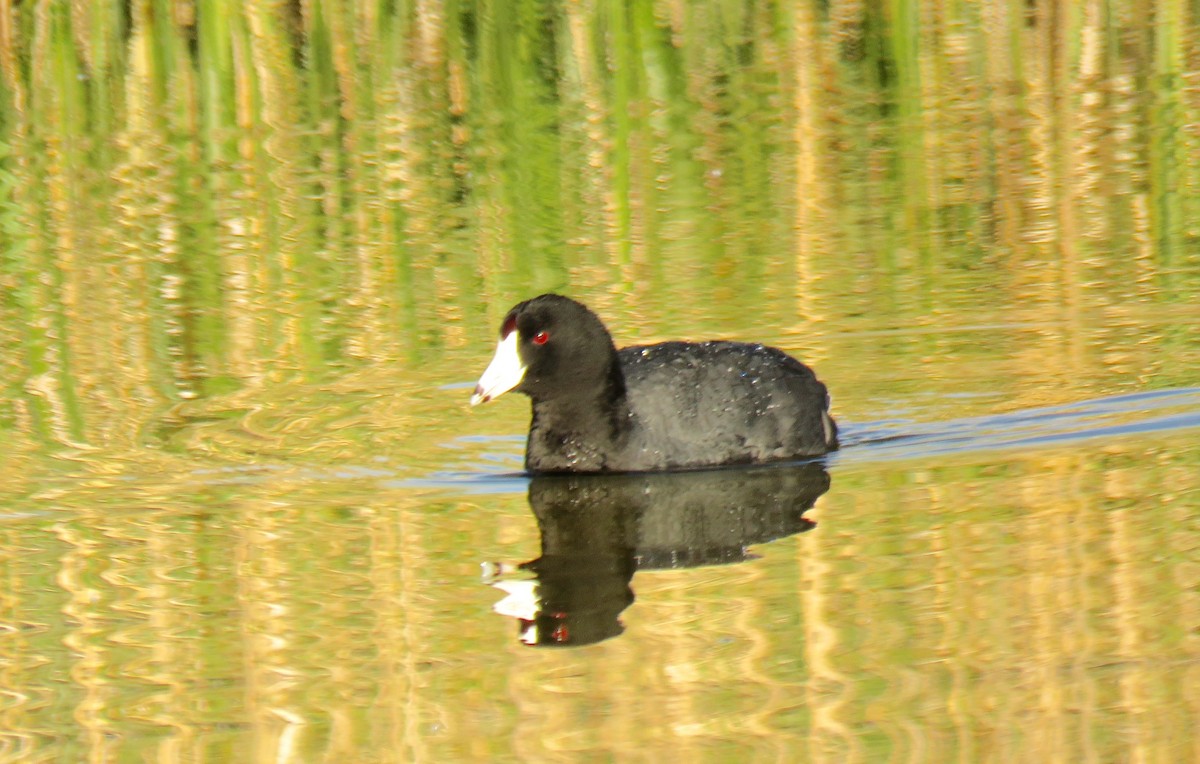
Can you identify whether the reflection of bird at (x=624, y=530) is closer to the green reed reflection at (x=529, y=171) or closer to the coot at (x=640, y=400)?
the coot at (x=640, y=400)

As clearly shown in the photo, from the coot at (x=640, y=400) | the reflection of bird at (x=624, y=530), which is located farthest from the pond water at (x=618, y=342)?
the coot at (x=640, y=400)

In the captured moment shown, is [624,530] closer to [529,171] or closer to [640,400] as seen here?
[640,400]

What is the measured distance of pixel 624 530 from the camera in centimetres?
593

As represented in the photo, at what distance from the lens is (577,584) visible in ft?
17.4

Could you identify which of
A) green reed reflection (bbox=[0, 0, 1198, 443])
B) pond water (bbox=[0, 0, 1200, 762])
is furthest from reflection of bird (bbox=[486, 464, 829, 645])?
green reed reflection (bbox=[0, 0, 1198, 443])

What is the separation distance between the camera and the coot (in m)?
6.75

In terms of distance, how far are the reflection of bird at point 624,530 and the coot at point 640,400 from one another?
0.30ft

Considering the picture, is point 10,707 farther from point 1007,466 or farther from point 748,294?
point 748,294

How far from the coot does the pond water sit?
6.3 inches

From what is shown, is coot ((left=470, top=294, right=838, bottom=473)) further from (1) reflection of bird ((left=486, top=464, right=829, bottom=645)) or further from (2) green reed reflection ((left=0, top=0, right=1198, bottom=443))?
(2) green reed reflection ((left=0, top=0, right=1198, bottom=443))

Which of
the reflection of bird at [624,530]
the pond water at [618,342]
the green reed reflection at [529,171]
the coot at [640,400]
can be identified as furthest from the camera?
the green reed reflection at [529,171]

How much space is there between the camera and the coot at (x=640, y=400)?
22.2 ft

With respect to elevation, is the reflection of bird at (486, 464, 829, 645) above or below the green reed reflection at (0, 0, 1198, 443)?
below

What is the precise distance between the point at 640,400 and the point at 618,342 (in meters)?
1.37
